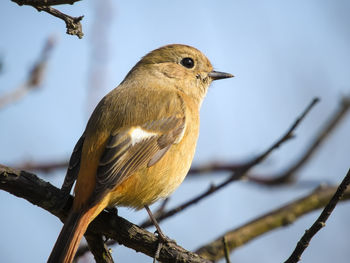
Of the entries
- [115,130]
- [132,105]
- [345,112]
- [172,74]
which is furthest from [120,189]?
[345,112]

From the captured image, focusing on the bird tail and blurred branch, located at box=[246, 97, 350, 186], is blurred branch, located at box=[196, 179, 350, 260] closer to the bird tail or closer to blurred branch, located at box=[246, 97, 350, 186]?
blurred branch, located at box=[246, 97, 350, 186]

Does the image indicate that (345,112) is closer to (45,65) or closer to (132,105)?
(132,105)

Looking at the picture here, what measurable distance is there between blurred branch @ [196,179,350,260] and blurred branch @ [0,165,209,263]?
0.88 metres

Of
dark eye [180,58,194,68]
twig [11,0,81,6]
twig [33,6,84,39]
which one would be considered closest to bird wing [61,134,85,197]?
twig [33,6,84,39]

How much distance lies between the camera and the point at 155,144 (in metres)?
4.08

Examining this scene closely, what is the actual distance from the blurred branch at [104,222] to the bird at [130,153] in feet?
0.34

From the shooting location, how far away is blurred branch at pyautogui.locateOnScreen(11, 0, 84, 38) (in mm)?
2580

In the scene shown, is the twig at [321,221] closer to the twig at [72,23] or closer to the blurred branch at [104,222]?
the blurred branch at [104,222]

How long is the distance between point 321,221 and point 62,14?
1817 mm

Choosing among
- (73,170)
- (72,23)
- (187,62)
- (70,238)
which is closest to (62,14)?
(72,23)

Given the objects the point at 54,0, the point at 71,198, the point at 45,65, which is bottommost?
the point at 71,198

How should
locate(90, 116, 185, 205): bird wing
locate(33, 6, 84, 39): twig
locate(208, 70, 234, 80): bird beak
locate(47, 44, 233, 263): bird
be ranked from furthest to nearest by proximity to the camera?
1. locate(208, 70, 234, 80): bird beak
2. locate(90, 116, 185, 205): bird wing
3. locate(47, 44, 233, 263): bird
4. locate(33, 6, 84, 39): twig

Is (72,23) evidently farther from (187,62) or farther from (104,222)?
(187,62)

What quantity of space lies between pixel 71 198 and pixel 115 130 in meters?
0.60
